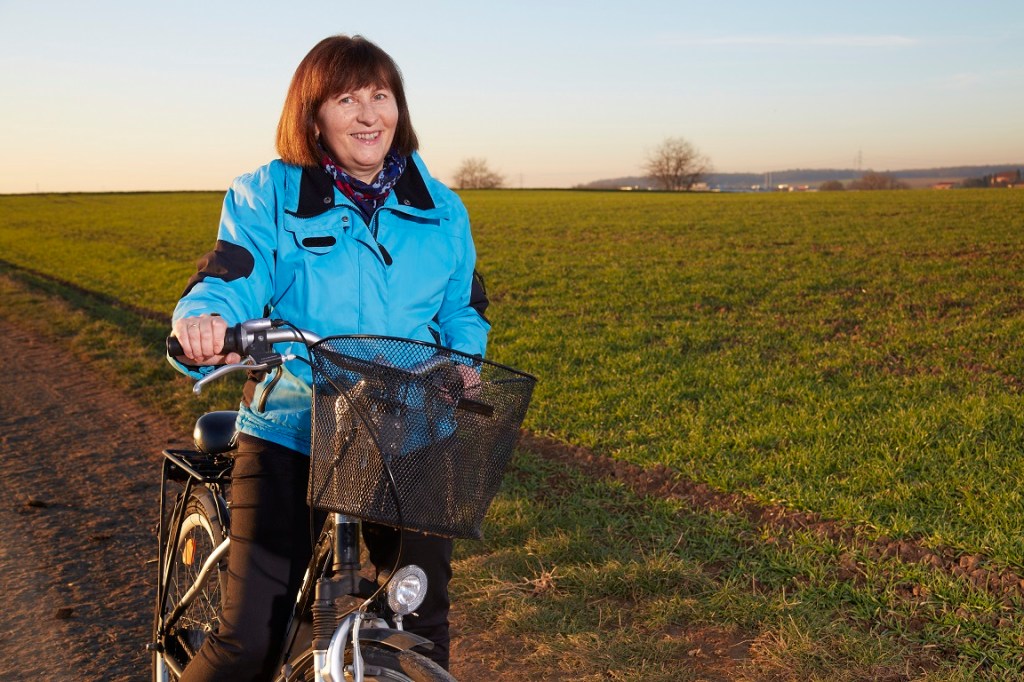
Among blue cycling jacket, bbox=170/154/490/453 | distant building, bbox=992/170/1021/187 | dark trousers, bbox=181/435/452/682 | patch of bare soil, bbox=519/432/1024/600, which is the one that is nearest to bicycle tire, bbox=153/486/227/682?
dark trousers, bbox=181/435/452/682

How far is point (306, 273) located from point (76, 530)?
13.1 ft

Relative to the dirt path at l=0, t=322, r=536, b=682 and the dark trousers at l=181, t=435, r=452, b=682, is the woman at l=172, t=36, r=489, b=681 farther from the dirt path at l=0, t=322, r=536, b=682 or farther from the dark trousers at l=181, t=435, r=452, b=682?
the dirt path at l=0, t=322, r=536, b=682

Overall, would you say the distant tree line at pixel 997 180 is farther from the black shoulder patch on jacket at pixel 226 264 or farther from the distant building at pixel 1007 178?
the black shoulder patch on jacket at pixel 226 264

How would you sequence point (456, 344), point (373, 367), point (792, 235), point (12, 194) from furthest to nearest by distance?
point (12, 194) → point (792, 235) → point (456, 344) → point (373, 367)

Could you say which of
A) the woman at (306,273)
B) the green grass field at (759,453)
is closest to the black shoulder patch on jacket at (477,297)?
the woman at (306,273)

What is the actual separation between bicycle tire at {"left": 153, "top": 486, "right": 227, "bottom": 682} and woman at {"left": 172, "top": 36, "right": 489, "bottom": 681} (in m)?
0.58

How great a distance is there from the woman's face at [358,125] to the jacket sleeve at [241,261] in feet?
0.69

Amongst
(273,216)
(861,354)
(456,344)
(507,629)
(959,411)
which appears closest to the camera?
(273,216)

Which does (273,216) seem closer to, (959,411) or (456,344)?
(456,344)

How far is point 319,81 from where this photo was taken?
8.59 feet

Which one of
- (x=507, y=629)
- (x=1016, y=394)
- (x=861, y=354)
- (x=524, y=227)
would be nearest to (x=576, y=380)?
(x=861, y=354)

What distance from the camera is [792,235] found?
2588cm

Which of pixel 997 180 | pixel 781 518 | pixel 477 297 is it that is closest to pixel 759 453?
pixel 781 518

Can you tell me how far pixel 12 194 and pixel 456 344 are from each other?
287 ft
